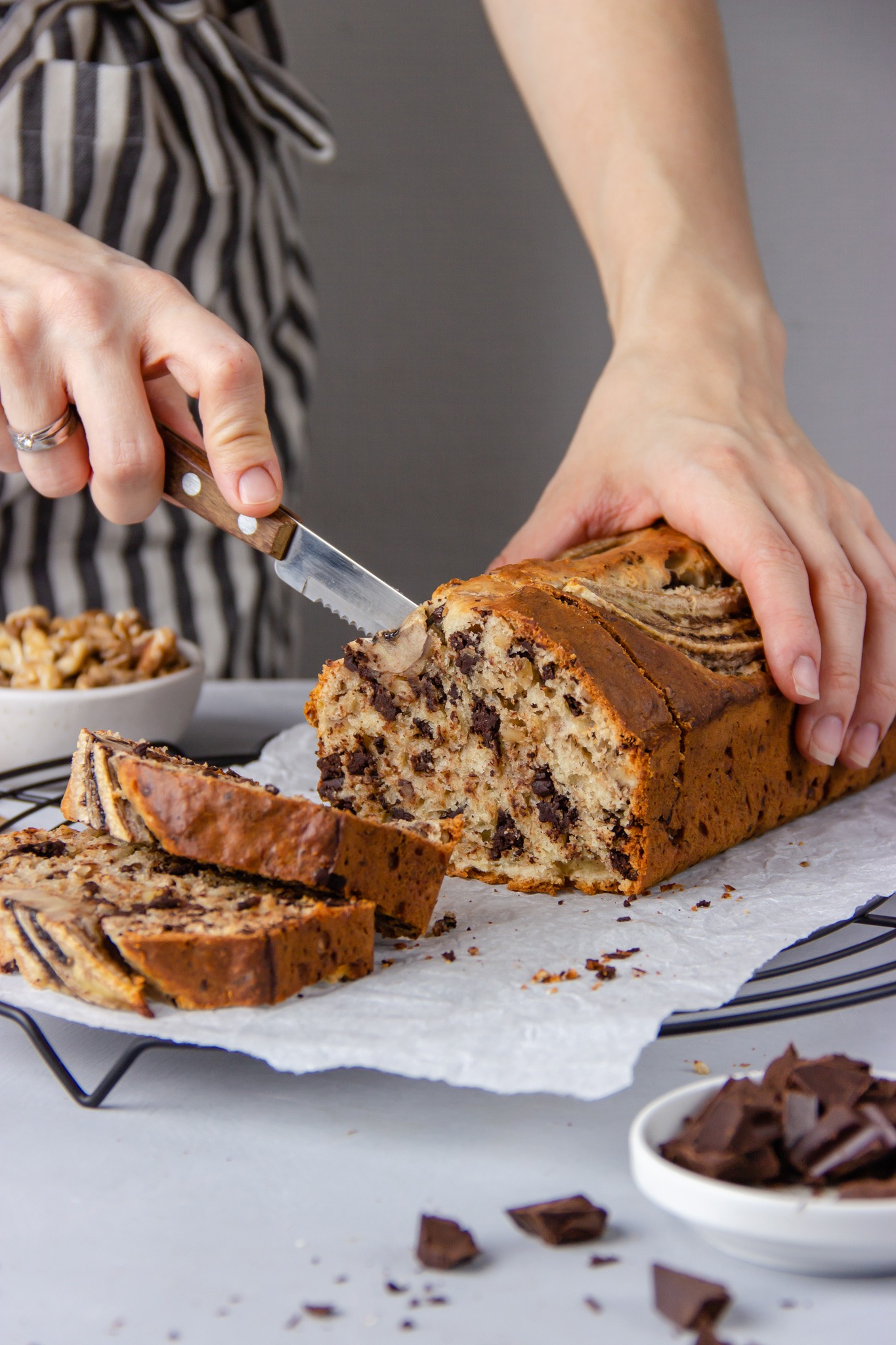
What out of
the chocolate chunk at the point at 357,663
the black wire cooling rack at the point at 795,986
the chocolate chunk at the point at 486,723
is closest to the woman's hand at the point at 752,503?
the black wire cooling rack at the point at 795,986

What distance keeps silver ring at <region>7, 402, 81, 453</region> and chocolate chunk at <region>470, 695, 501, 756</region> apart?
89 cm

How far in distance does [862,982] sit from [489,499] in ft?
15.7

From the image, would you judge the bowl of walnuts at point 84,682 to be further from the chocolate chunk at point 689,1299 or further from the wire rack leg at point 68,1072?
the chocolate chunk at point 689,1299

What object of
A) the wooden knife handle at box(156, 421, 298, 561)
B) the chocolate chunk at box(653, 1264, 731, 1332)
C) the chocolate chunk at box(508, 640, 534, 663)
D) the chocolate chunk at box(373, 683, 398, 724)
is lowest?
the chocolate chunk at box(653, 1264, 731, 1332)

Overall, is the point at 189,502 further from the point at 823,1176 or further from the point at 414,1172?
the point at 823,1176

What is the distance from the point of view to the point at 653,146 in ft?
10.2

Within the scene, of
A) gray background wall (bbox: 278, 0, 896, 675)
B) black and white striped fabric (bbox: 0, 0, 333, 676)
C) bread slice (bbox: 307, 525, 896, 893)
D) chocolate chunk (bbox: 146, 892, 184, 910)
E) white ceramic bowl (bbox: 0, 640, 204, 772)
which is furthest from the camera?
gray background wall (bbox: 278, 0, 896, 675)

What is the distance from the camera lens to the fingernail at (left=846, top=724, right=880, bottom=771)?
2623 mm

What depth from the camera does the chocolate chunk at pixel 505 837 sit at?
2240 mm

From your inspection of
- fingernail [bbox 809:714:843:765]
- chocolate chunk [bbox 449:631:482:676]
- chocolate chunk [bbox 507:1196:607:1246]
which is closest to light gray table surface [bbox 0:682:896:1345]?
chocolate chunk [bbox 507:1196:607:1246]

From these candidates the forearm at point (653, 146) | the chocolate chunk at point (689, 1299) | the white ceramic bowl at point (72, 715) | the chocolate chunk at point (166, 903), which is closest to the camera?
the chocolate chunk at point (689, 1299)

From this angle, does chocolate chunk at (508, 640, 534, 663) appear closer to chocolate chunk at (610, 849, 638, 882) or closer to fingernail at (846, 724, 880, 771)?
chocolate chunk at (610, 849, 638, 882)

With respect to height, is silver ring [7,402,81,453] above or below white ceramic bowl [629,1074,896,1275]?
above

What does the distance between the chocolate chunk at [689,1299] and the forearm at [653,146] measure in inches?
89.3
